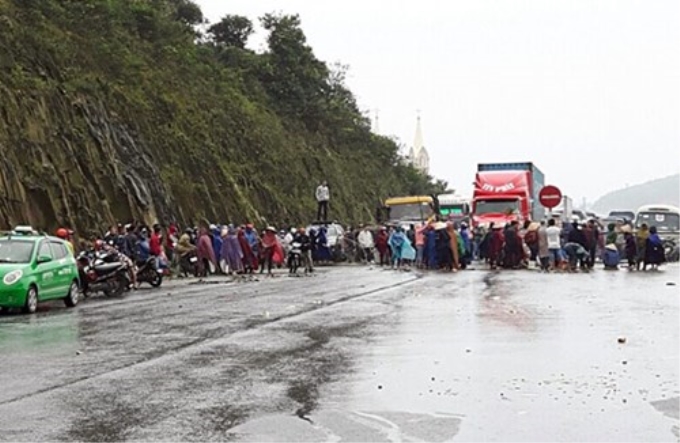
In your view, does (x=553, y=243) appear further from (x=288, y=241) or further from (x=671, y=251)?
(x=671, y=251)

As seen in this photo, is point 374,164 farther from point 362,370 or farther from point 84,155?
point 362,370

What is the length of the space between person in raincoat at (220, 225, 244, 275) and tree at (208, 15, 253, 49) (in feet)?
119

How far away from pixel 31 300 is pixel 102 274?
5.13 metres

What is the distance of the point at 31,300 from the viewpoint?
2028cm

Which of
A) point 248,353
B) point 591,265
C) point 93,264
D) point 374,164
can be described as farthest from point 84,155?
point 374,164

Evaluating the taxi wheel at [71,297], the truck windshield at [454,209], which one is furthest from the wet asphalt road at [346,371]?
the truck windshield at [454,209]

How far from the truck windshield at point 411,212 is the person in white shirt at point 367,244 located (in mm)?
6201

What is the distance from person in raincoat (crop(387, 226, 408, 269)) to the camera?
134 feet

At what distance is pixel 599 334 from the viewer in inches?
606

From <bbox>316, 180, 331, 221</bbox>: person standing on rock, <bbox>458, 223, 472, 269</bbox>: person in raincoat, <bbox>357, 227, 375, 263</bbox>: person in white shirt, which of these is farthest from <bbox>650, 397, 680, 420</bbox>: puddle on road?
<bbox>316, 180, 331, 221</bbox>: person standing on rock

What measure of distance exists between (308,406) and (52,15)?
34414mm

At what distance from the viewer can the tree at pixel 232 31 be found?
72312 millimetres

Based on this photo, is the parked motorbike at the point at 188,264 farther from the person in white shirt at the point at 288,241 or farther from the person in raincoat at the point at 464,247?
the person in raincoat at the point at 464,247

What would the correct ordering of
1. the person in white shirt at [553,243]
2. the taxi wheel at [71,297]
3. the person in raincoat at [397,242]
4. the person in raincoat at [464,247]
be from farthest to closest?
the person in raincoat at [397,242], the person in raincoat at [464,247], the person in white shirt at [553,243], the taxi wheel at [71,297]
